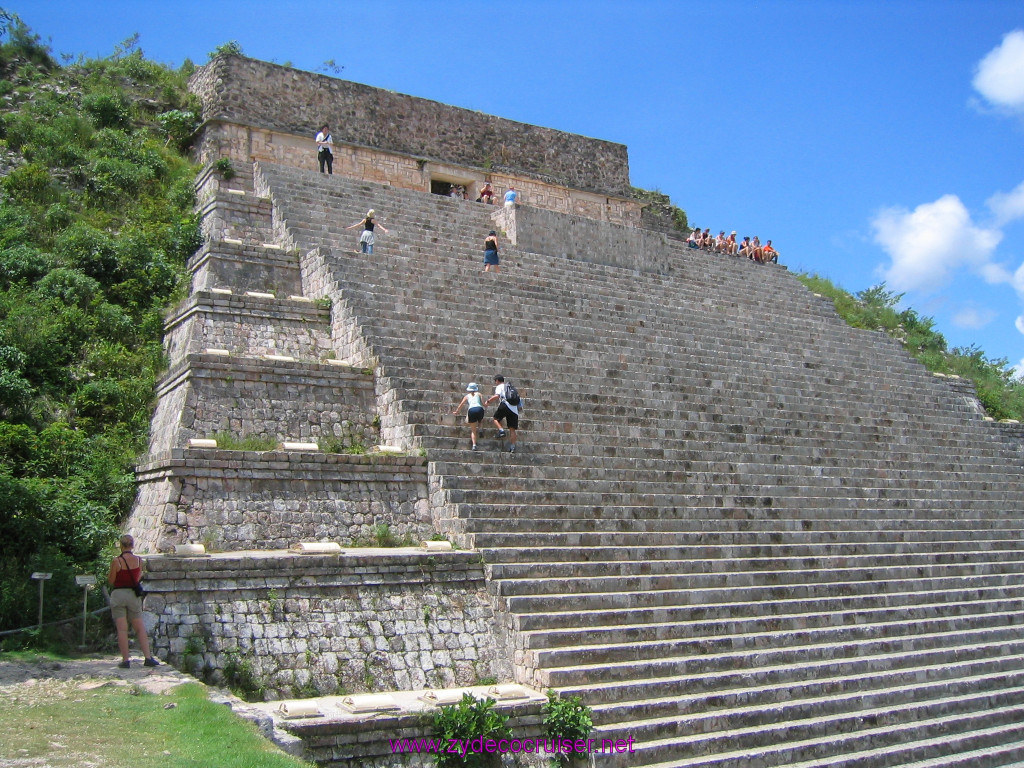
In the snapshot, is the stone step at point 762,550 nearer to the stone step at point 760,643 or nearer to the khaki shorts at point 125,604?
the stone step at point 760,643

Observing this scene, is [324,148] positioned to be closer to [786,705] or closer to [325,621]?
[325,621]

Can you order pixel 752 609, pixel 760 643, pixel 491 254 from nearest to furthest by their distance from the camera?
pixel 760 643, pixel 752 609, pixel 491 254

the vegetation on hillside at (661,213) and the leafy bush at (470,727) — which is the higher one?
the vegetation on hillside at (661,213)

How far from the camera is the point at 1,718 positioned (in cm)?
546

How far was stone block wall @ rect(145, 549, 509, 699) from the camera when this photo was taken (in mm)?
7234

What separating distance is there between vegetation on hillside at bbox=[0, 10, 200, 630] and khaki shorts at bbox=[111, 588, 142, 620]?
1.07 metres

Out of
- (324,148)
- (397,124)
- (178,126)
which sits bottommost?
(324,148)

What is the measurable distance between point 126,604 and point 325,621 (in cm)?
162

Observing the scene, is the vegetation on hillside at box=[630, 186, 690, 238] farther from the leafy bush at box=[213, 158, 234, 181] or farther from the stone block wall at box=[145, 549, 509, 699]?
the stone block wall at box=[145, 549, 509, 699]

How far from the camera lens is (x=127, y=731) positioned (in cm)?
549

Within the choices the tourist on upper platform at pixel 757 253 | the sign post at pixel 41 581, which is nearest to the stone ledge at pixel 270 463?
the sign post at pixel 41 581

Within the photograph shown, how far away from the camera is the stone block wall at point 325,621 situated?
723cm

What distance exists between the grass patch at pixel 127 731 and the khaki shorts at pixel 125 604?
2.34 feet

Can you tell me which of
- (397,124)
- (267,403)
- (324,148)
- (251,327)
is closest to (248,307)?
(251,327)
